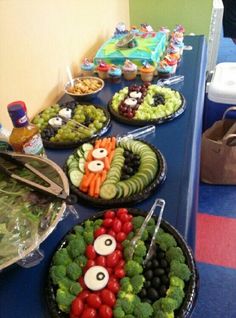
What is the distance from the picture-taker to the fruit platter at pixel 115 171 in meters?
0.77

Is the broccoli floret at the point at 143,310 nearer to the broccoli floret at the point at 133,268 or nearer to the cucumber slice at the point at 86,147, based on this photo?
the broccoli floret at the point at 133,268

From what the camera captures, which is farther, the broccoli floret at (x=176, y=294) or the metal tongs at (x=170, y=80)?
the metal tongs at (x=170, y=80)

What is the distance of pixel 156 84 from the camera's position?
52.4 inches

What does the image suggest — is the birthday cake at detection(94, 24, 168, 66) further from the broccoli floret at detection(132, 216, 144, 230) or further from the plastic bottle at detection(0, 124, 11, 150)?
the broccoli floret at detection(132, 216, 144, 230)

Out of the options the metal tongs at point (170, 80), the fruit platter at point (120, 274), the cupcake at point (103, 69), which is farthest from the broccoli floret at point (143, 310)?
the cupcake at point (103, 69)

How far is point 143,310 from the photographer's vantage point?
0.51m

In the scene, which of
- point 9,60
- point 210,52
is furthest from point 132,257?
point 210,52

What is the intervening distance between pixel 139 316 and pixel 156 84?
1034mm

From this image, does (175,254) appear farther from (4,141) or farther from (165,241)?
(4,141)

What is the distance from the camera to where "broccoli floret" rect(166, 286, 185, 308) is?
0.53m

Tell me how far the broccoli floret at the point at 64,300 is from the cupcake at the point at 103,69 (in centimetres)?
106

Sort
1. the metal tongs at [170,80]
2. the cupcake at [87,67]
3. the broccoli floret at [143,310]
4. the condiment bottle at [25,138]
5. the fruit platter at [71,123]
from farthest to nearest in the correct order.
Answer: the cupcake at [87,67] < the metal tongs at [170,80] < the fruit platter at [71,123] < the condiment bottle at [25,138] < the broccoli floret at [143,310]

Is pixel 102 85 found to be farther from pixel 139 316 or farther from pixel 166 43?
pixel 139 316

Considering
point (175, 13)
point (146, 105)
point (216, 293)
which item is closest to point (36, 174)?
point (146, 105)
